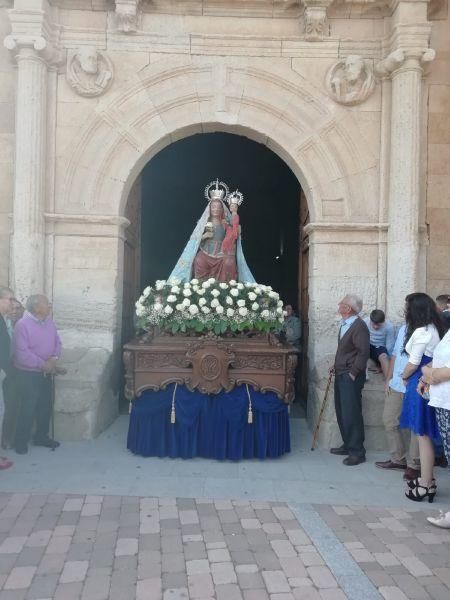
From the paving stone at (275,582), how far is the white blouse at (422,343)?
2054 mm

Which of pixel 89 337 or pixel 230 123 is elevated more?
pixel 230 123

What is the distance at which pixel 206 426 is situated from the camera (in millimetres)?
5398

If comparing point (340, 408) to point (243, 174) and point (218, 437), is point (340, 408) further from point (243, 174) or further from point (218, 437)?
point (243, 174)

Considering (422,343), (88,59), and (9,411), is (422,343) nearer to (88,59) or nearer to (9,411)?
(9,411)

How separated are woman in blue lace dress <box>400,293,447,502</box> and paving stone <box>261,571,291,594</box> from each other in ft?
5.73

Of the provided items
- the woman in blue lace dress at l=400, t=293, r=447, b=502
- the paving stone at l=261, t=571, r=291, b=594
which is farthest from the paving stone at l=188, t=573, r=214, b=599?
the woman in blue lace dress at l=400, t=293, r=447, b=502

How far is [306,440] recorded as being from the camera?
20.1 feet

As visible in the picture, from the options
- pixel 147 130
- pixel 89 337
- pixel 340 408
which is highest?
pixel 147 130

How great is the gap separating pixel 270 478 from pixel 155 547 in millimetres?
1651

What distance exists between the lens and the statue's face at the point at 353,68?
624cm

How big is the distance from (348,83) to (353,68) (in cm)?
17

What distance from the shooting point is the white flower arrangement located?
5.56m

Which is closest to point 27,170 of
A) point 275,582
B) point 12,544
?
point 12,544

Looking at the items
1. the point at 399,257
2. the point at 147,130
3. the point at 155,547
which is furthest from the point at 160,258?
the point at 155,547
